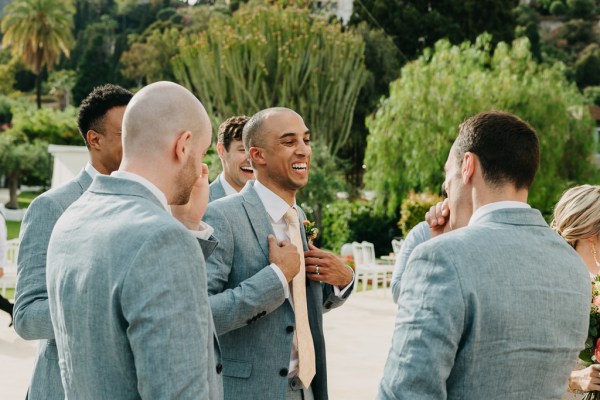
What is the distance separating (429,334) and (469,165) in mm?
573

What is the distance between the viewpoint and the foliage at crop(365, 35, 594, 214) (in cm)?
2373

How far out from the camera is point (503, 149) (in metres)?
2.55

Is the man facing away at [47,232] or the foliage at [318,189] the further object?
the foliage at [318,189]

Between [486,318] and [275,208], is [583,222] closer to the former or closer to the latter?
[275,208]

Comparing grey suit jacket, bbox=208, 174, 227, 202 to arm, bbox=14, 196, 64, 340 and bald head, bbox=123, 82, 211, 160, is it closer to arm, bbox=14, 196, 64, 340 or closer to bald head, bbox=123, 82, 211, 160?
arm, bbox=14, 196, 64, 340

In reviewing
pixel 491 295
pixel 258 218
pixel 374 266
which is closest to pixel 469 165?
pixel 491 295

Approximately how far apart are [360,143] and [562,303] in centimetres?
3377

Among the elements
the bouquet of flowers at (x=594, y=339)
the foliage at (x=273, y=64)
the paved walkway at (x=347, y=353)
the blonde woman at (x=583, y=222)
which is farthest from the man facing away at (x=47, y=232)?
the foliage at (x=273, y=64)

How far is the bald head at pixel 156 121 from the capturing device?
2.27 m

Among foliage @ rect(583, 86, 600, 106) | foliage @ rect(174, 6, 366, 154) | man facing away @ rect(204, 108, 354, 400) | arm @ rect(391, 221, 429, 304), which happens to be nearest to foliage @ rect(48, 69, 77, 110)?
foliage @ rect(583, 86, 600, 106)

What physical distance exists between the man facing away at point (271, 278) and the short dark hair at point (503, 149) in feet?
3.53

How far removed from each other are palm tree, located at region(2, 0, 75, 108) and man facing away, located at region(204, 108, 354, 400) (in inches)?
2290

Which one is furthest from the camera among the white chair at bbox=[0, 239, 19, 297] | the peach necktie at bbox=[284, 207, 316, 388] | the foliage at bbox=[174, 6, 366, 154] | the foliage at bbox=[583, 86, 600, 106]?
the foliage at bbox=[583, 86, 600, 106]

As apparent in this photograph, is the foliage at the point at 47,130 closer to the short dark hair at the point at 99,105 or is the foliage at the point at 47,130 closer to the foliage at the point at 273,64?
the foliage at the point at 273,64
